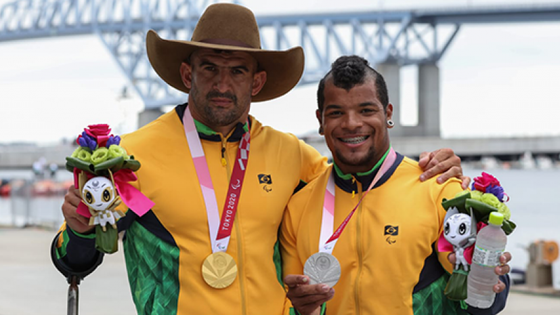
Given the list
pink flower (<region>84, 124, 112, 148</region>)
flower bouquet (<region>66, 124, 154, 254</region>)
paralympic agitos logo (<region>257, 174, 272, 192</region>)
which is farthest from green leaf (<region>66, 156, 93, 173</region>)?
paralympic agitos logo (<region>257, 174, 272, 192</region>)

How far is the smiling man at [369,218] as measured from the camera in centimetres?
310

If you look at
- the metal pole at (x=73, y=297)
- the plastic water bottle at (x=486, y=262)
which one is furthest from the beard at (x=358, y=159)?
the metal pole at (x=73, y=297)

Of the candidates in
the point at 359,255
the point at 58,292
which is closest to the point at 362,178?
the point at 359,255

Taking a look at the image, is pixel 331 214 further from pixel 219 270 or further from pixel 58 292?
pixel 58 292

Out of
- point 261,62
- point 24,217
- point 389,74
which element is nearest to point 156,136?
point 261,62

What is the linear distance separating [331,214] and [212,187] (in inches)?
21.2

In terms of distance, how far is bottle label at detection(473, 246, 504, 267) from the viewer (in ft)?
8.71

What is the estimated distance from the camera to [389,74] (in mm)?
54438

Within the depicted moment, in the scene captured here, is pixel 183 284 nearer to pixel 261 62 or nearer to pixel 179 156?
pixel 179 156

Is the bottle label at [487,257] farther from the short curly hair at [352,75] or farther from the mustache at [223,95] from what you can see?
the mustache at [223,95]

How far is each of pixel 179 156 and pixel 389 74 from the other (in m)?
52.1

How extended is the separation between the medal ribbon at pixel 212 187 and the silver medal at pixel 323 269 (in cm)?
45

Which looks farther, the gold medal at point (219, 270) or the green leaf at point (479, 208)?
the gold medal at point (219, 270)

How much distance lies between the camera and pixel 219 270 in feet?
10.5
